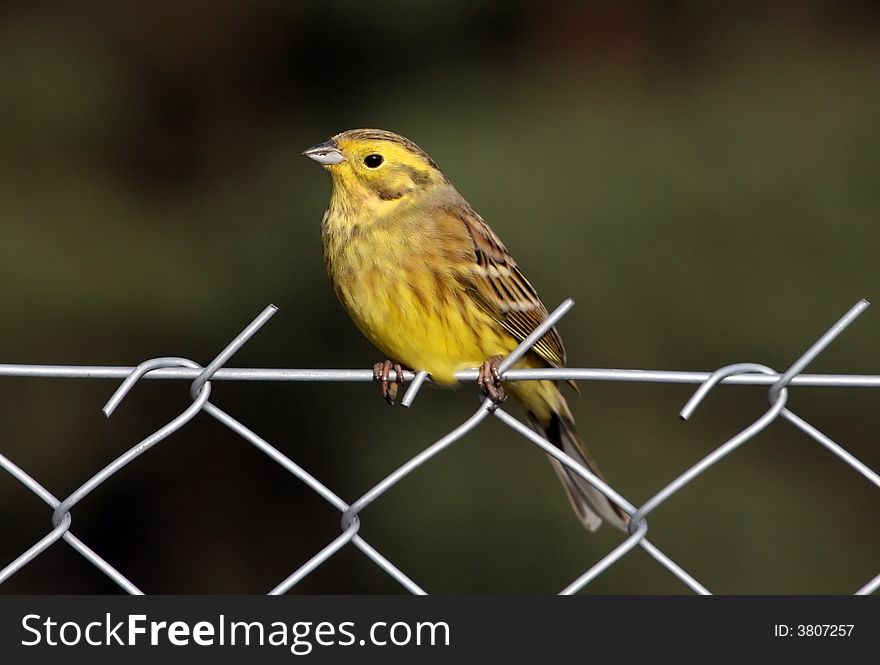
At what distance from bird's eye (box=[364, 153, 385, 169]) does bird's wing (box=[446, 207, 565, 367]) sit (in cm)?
25

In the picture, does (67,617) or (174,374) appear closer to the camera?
(174,374)

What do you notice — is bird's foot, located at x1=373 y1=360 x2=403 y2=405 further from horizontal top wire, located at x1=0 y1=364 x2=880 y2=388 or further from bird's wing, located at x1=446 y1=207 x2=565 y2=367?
horizontal top wire, located at x1=0 y1=364 x2=880 y2=388

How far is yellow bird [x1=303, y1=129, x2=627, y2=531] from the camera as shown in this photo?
10.3ft

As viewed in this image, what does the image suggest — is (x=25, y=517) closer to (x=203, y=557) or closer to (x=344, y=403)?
(x=203, y=557)

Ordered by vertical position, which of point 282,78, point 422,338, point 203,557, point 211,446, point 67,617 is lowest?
point 67,617

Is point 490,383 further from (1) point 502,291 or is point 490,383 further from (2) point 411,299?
(1) point 502,291

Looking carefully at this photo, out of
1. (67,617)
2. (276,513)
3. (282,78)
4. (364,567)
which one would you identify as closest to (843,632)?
(67,617)

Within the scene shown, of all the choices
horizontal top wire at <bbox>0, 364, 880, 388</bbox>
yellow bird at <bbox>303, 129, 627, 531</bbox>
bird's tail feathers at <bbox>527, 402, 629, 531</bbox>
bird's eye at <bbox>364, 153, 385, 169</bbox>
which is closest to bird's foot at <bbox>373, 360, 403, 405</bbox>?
yellow bird at <bbox>303, 129, 627, 531</bbox>

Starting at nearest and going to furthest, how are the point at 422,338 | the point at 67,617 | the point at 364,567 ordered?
1. the point at 67,617
2. the point at 422,338
3. the point at 364,567

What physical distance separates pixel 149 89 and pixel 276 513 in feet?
7.79

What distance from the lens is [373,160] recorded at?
345cm

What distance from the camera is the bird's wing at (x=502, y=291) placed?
332cm

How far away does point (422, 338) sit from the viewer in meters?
3.11

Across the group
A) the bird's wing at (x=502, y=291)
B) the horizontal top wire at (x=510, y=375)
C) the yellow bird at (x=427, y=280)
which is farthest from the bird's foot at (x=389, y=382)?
the horizontal top wire at (x=510, y=375)
